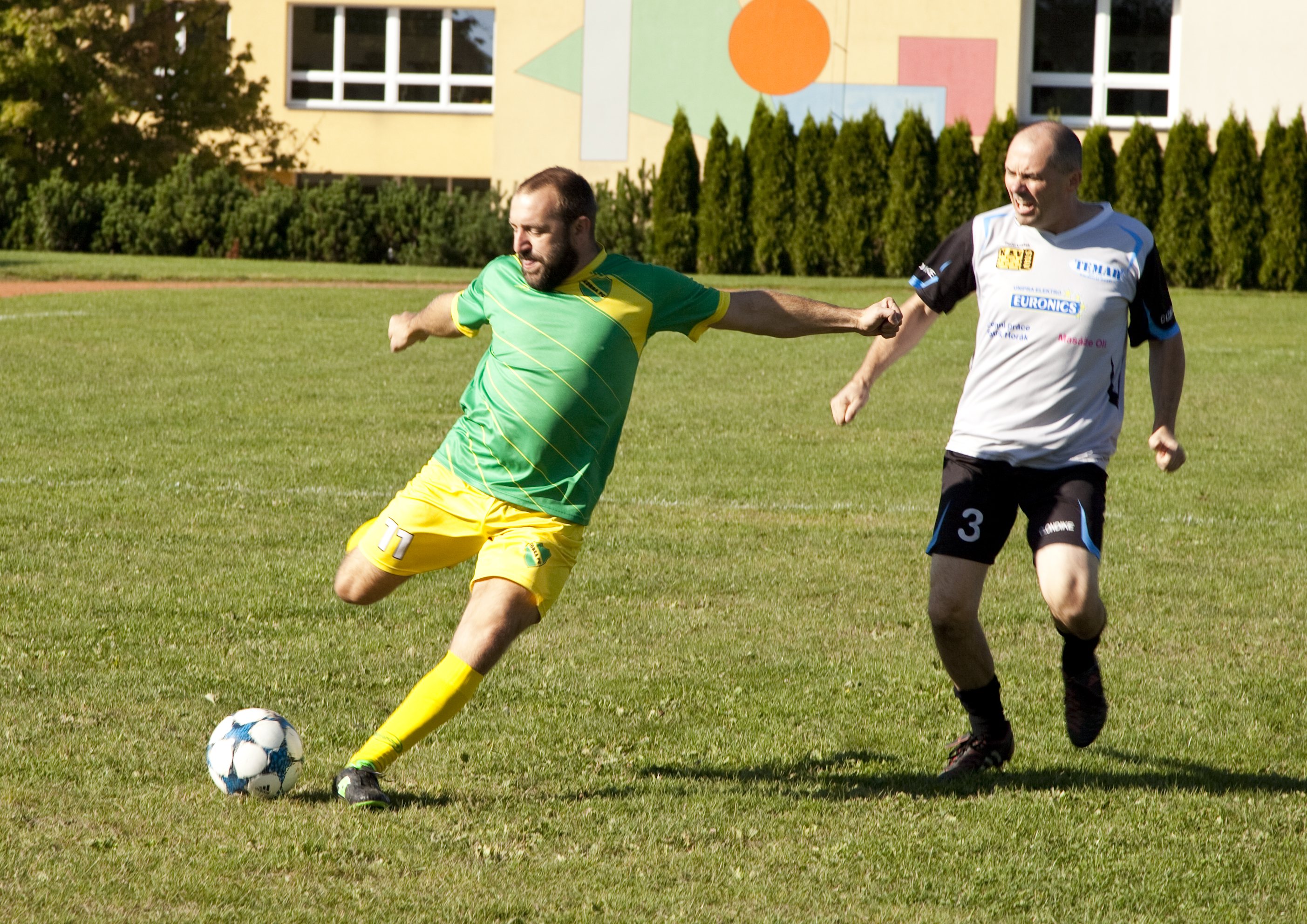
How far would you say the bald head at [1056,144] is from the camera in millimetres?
5121

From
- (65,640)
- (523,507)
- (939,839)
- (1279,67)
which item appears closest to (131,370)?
(65,640)

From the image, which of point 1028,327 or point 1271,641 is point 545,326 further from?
point 1271,641

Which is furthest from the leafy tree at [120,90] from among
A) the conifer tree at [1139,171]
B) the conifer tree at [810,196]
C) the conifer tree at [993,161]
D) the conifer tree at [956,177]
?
the conifer tree at [1139,171]

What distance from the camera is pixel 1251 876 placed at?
4516 millimetres

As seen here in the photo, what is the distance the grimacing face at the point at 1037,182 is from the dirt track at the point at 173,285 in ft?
65.2

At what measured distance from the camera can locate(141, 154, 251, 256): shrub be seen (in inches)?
1276

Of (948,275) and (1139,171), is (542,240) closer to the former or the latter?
(948,275)

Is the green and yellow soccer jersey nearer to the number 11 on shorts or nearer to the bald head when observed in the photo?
the number 11 on shorts

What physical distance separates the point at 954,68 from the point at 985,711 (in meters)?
32.1

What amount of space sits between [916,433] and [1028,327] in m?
A: 8.21

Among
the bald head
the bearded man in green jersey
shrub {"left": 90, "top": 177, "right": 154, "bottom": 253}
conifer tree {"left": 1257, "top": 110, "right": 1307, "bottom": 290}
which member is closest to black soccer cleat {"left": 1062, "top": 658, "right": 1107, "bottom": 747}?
the bearded man in green jersey

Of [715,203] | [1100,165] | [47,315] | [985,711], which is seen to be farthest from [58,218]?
[985,711]

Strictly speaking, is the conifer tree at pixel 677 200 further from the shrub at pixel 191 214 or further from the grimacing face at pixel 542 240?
the grimacing face at pixel 542 240

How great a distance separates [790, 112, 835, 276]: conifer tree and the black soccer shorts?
26.6 m
